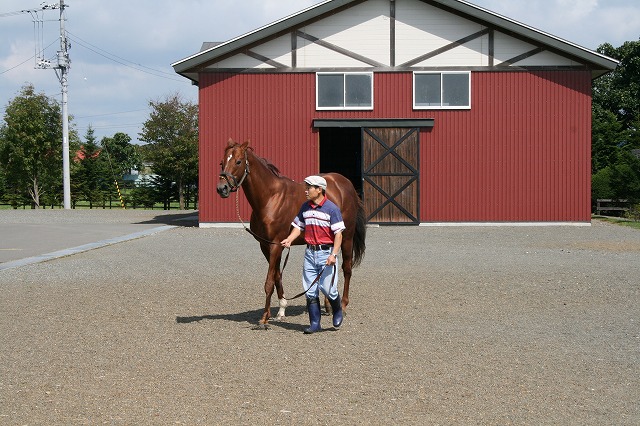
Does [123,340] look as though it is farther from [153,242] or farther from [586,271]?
[153,242]

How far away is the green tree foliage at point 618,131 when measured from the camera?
31531 mm

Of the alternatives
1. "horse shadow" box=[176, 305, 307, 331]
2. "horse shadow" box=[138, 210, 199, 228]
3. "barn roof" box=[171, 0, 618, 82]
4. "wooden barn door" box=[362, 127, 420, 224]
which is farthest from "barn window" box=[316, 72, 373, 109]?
"horse shadow" box=[176, 305, 307, 331]

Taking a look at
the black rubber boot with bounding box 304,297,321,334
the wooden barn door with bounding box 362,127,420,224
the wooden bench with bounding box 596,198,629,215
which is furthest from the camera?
the wooden bench with bounding box 596,198,629,215

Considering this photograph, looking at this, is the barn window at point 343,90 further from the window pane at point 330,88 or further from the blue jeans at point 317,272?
the blue jeans at point 317,272

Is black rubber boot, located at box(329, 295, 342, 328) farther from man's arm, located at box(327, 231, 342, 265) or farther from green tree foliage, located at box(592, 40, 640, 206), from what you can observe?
green tree foliage, located at box(592, 40, 640, 206)

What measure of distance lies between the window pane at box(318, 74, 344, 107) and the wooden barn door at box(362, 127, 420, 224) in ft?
4.65

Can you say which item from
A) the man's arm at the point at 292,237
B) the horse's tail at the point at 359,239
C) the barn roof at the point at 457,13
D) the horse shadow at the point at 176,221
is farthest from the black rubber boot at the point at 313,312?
the horse shadow at the point at 176,221

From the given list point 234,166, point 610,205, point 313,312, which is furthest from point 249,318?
point 610,205

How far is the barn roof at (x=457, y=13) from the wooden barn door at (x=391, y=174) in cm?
392

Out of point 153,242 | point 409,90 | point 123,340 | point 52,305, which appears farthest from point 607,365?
point 409,90

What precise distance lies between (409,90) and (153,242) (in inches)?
390

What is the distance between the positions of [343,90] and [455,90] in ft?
11.6

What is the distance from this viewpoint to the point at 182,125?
47.2m

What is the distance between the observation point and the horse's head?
27.5 feet
